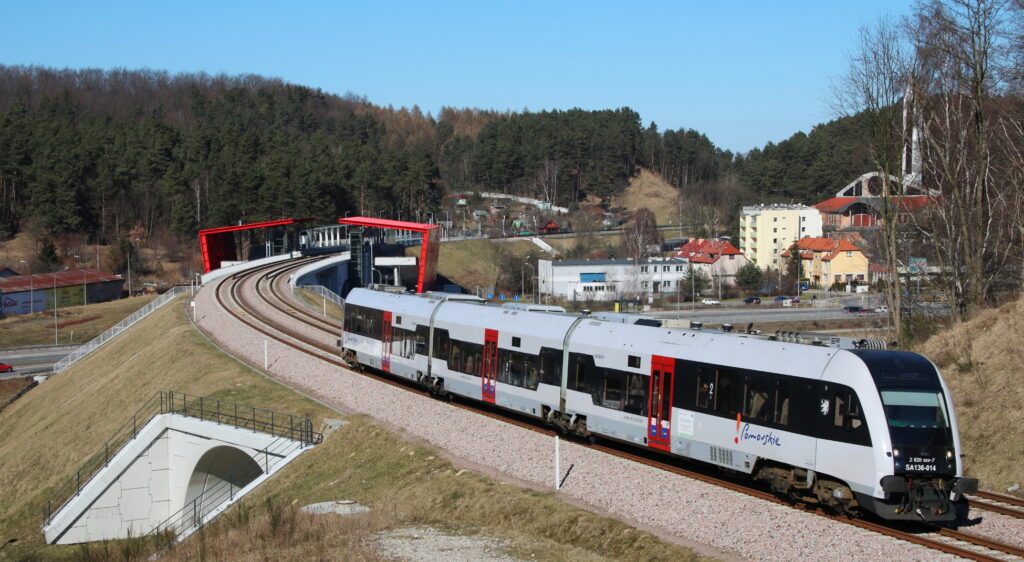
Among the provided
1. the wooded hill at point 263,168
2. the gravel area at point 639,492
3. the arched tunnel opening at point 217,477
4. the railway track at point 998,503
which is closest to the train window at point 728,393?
the gravel area at point 639,492

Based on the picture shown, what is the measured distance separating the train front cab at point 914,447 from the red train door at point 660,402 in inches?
192

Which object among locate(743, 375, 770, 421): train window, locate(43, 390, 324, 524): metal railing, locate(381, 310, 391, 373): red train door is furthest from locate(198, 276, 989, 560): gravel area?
locate(381, 310, 391, 373): red train door

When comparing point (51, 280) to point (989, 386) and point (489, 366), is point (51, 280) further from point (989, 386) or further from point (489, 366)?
point (989, 386)

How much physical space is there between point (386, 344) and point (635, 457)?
A: 14196 mm

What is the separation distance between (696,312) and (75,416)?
48.8 metres

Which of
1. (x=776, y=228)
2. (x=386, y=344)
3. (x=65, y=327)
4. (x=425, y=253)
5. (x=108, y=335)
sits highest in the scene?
(x=776, y=228)

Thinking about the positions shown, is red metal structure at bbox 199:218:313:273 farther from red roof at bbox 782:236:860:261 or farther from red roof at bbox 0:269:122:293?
red roof at bbox 782:236:860:261

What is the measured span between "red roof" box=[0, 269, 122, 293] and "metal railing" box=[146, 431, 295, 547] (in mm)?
63555

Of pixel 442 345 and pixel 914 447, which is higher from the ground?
pixel 442 345

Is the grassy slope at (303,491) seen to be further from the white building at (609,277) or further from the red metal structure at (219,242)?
the white building at (609,277)

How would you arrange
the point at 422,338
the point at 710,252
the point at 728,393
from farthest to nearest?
the point at 710,252 < the point at 422,338 < the point at 728,393

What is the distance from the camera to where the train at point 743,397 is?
1542 cm

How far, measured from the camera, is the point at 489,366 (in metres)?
26.7

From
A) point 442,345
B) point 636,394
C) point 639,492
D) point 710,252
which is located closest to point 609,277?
point 710,252
